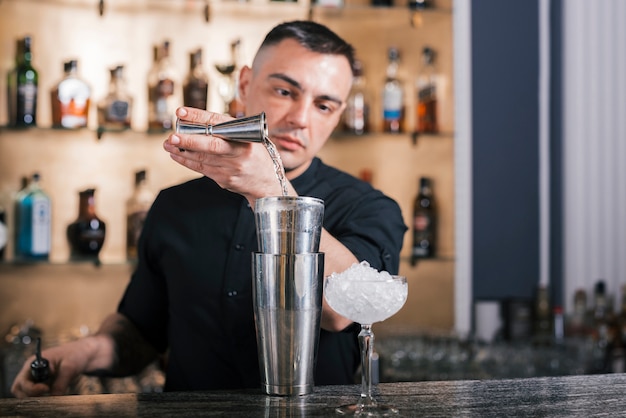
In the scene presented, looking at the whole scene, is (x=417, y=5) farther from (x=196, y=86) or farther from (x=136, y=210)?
(x=136, y=210)

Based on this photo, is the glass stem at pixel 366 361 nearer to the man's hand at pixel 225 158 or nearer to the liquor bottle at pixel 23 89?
the man's hand at pixel 225 158

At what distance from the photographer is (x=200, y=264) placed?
6.26 ft

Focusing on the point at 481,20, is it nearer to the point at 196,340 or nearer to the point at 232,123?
the point at 196,340

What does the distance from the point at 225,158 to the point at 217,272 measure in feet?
1.80

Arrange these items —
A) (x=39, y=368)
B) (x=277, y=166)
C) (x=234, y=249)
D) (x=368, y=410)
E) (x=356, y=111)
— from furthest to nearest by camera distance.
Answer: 1. (x=356, y=111)
2. (x=234, y=249)
3. (x=39, y=368)
4. (x=277, y=166)
5. (x=368, y=410)

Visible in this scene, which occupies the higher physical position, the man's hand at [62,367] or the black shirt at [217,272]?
the black shirt at [217,272]

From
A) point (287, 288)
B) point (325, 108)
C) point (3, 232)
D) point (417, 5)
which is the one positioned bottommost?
point (287, 288)

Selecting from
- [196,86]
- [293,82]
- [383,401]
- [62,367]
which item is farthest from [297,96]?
[196,86]

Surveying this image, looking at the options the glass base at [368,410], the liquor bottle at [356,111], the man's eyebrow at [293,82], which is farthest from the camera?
the liquor bottle at [356,111]

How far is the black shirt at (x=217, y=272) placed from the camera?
185cm

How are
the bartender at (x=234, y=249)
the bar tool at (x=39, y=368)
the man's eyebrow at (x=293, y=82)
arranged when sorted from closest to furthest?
1. the bar tool at (x=39, y=368)
2. the bartender at (x=234, y=249)
3. the man's eyebrow at (x=293, y=82)

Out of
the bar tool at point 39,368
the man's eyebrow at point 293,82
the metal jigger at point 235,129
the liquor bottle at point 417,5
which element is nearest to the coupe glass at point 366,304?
the metal jigger at point 235,129

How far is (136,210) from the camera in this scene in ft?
10.3

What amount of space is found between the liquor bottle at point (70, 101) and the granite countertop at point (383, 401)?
6.32ft
